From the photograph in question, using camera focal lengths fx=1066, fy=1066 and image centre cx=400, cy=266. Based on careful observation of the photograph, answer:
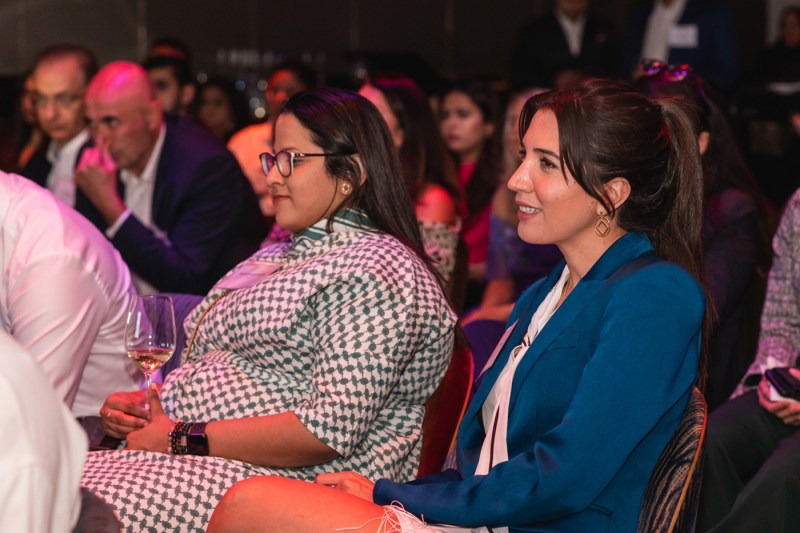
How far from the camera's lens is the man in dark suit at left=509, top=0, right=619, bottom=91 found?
23.9 ft

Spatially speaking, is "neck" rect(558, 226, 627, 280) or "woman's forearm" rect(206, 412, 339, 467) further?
"woman's forearm" rect(206, 412, 339, 467)

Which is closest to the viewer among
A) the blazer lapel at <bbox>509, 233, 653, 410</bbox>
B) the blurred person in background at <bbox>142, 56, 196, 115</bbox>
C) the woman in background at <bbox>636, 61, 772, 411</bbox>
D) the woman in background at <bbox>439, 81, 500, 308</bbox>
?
the blazer lapel at <bbox>509, 233, 653, 410</bbox>

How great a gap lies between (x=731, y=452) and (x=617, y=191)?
119 cm

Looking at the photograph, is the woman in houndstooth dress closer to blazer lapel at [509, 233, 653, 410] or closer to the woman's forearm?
the woman's forearm

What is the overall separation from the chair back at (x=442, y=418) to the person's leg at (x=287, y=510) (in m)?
0.59

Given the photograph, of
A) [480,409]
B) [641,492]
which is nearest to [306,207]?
[480,409]

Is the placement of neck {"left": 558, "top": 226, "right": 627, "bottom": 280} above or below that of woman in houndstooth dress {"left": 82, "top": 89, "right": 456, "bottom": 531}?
above

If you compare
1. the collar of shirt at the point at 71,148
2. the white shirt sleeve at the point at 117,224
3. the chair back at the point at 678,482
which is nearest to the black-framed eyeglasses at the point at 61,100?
the collar of shirt at the point at 71,148

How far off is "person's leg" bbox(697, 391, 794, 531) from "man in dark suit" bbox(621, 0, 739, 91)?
3.99m

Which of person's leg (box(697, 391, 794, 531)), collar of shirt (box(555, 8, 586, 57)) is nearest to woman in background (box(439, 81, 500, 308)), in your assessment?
collar of shirt (box(555, 8, 586, 57))

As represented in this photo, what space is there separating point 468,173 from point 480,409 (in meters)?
3.23

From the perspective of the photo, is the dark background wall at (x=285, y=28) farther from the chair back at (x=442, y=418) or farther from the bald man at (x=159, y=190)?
the chair back at (x=442, y=418)

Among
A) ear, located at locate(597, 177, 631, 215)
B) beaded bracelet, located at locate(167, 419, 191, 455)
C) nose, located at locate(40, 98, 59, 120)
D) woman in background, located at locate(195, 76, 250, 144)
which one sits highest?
ear, located at locate(597, 177, 631, 215)

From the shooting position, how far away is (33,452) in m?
1.02
